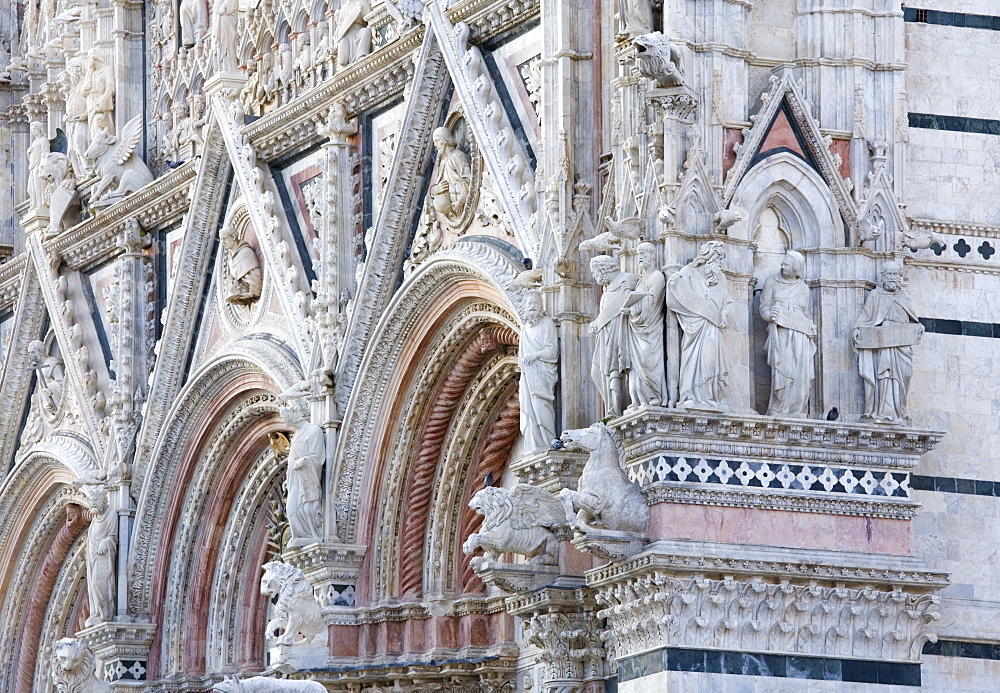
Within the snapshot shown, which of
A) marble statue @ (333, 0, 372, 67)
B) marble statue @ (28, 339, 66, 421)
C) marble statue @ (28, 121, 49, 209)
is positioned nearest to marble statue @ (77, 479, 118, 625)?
marble statue @ (28, 339, 66, 421)

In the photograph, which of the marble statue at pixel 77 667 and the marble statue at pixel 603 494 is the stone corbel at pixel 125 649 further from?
the marble statue at pixel 603 494

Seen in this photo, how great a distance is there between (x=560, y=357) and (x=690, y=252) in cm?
167

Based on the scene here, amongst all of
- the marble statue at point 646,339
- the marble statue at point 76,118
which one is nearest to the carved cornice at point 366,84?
the marble statue at point 646,339

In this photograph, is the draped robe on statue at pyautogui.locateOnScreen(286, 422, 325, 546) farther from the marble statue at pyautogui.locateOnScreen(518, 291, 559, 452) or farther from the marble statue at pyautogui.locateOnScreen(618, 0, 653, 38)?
the marble statue at pyautogui.locateOnScreen(618, 0, 653, 38)

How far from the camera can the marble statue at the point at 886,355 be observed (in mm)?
15406

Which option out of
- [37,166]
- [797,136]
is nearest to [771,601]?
[797,136]

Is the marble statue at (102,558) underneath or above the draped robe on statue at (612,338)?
underneath

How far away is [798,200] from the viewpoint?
15734 mm

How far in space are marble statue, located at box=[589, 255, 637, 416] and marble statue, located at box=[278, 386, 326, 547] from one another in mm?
4607

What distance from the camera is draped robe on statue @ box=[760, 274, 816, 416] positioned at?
15.3 meters

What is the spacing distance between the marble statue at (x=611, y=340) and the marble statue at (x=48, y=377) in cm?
1017

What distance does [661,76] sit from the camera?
50.5 feet

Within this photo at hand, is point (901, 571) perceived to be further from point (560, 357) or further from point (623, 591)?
point (560, 357)

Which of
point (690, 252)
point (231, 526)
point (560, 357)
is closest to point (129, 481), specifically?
point (231, 526)
